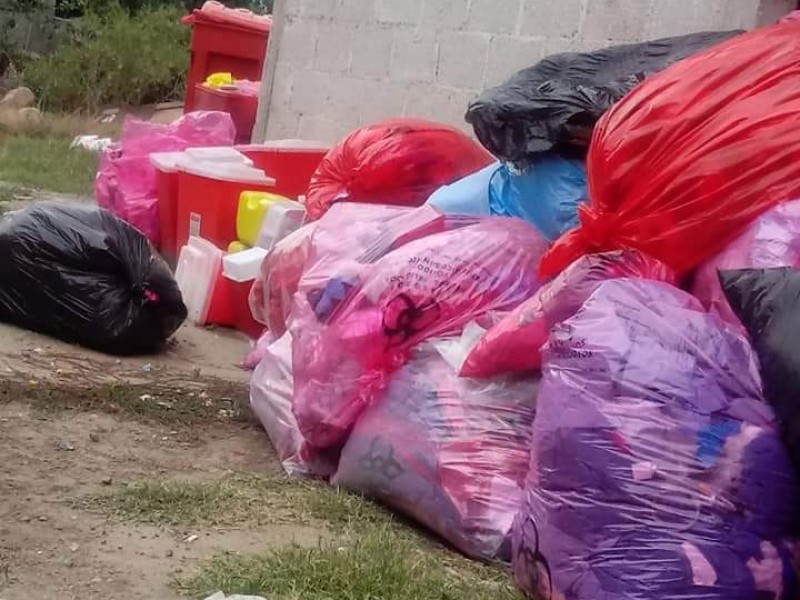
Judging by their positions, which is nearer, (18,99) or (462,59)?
(462,59)

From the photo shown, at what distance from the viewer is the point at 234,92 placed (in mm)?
7203

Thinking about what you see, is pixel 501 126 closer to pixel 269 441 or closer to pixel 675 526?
pixel 269 441

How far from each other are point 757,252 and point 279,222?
2595 millimetres

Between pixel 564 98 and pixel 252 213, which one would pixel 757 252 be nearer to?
pixel 564 98

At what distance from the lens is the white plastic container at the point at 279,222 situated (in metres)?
4.84

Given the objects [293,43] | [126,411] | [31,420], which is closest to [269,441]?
[126,411]

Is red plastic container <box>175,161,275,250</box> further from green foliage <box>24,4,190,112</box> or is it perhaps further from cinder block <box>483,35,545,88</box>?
green foliage <box>24,4,190,112</box>

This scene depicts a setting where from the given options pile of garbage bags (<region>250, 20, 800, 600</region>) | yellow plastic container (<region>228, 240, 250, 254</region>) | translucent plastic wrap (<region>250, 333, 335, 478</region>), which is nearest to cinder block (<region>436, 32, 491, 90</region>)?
yellow plastic container (<region>228, 240, 250, 254</region>)

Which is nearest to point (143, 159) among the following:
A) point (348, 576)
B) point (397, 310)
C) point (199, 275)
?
point (199, 275)

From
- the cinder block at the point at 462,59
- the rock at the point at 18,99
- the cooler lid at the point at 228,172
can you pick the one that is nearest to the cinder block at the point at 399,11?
the cinder block at the point at 462,59

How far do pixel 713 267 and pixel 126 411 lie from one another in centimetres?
188

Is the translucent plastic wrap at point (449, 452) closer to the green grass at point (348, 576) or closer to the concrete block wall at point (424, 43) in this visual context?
the green grass at point (348, 576)

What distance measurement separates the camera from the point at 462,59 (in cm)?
501

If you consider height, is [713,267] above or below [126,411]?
above
